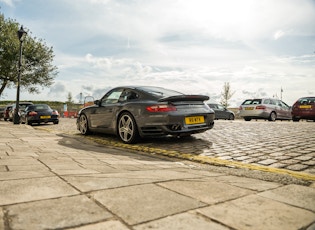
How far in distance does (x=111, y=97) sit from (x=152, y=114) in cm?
184

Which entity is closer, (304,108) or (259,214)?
(259,214)

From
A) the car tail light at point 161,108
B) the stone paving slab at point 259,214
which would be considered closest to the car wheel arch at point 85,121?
the car tail light at point 161,108

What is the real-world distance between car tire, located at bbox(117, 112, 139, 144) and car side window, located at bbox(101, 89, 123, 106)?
0.68 metres

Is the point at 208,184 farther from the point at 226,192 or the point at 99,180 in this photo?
the point at 99,180

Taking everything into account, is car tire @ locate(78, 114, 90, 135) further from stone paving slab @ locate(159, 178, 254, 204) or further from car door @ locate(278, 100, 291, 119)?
car door @ locate(278, 100, 291, 119)

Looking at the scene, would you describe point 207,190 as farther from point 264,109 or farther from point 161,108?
point 264,109

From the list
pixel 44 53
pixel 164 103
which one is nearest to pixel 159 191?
pixel 164 103

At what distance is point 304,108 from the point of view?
14039 millimetres

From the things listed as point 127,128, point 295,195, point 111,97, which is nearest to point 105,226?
point 295,195

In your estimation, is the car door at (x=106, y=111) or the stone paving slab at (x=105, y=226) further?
the car door at (x=106, y=111)

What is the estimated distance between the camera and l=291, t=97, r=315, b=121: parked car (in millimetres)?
13805

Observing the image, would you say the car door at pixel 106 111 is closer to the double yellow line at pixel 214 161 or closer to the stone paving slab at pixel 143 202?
the double yellow line at pixel 214 161

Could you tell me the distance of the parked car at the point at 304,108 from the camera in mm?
13805

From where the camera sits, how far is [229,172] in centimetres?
309
